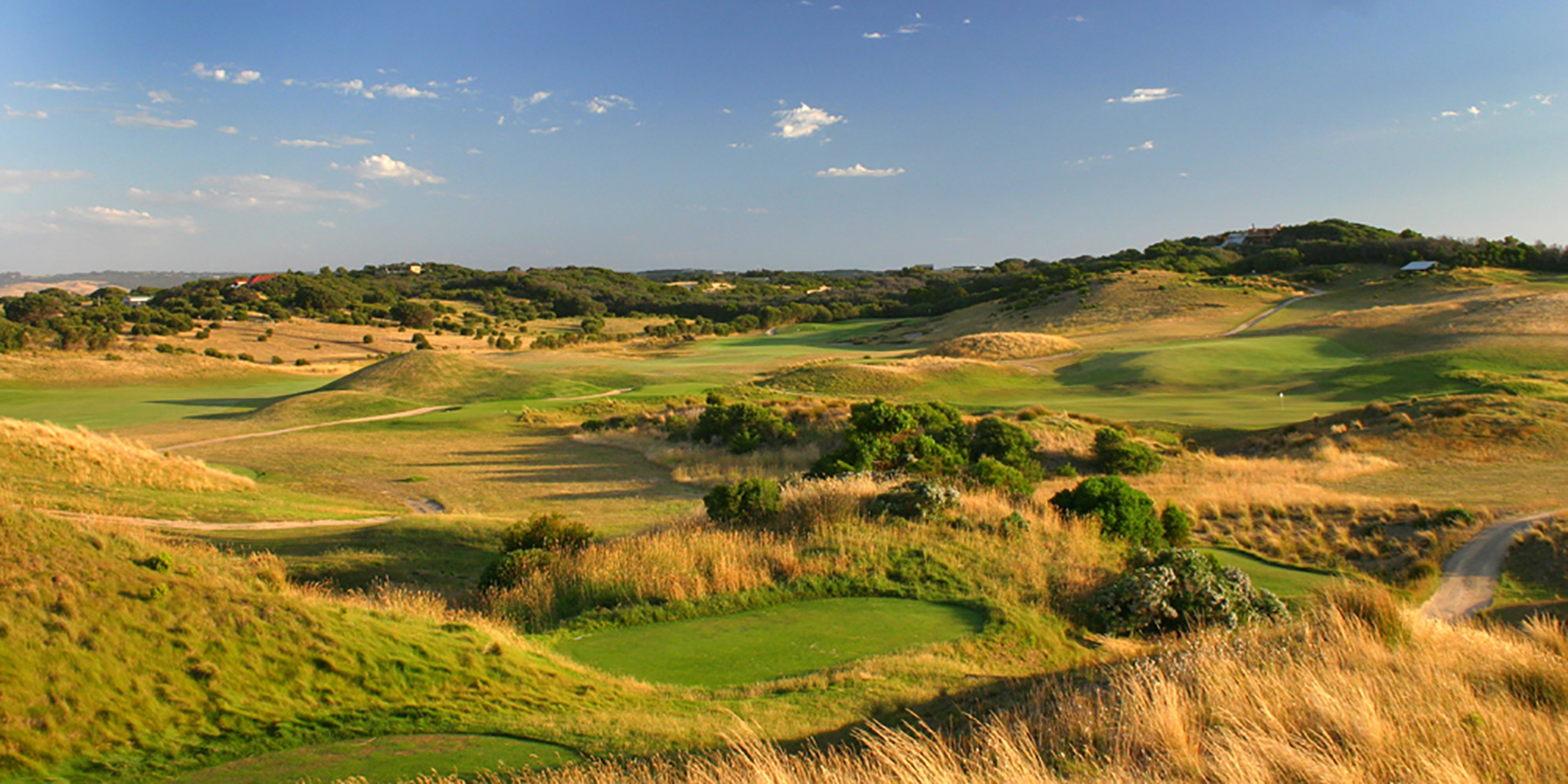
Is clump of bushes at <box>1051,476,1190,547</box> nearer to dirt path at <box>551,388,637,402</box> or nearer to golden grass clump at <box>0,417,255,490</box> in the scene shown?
golden grass clump at <box>0,417,255,490</box>

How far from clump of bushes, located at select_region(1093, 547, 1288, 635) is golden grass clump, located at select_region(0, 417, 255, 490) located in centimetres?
1713

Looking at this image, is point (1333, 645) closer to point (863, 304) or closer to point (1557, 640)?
point (1557, 640)

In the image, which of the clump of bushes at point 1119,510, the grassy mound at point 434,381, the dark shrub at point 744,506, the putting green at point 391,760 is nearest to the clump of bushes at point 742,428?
the grassy mound at point 434,381

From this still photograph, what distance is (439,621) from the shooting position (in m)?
7.28

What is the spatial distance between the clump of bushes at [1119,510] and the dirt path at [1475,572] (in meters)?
3.41

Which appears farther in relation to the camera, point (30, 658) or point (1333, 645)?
point (1333, 645)

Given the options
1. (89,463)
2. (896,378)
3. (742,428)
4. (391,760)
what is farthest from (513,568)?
(896,378)

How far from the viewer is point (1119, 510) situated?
13.2 m

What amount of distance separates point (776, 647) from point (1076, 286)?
254 feet

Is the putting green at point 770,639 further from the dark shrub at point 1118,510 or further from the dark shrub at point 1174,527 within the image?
the dark shrub at point 1174,527

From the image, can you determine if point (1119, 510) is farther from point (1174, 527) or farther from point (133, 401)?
point (133, 401)

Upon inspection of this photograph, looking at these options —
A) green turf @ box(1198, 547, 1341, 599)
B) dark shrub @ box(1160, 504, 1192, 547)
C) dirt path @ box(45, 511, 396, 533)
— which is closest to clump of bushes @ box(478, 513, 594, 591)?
dirt path @ box(45, 511, 396, 533)

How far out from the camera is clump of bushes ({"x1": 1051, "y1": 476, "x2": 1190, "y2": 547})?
42.6 ft

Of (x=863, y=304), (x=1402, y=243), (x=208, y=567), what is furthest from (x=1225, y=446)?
(x=863, y=304)
